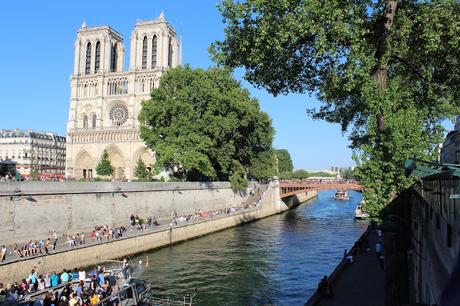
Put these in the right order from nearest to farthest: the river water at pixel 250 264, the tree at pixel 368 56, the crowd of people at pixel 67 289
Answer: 1. the tree at pixel 368 56
2. the crowd of people at pixel 67 289
3. the river water at pixel 250 264

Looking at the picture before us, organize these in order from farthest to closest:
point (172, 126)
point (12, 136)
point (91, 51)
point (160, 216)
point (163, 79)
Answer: point (12, 136), point (91, 51), point (163, 79), point (172, 126), point (160, 216)

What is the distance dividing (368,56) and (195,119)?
120 feet

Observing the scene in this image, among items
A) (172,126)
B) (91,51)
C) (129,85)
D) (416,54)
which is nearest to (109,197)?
(172,126)

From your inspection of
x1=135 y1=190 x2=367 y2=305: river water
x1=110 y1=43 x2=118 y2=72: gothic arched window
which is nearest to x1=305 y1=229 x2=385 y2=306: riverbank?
x1=135 y1=190 x2=367 y2=305: river water

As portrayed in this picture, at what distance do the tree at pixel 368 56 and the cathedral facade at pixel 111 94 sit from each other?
228 ft

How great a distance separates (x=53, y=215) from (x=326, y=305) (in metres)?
18.6

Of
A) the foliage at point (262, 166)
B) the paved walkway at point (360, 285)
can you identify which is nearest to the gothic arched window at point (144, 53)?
the foliage at point (262, 166)

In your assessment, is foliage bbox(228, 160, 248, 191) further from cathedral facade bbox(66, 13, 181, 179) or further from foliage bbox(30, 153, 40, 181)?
cathedral facade bbox(66, 13, 181, 179)

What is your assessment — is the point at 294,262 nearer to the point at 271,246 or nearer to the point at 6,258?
the point at 271,246

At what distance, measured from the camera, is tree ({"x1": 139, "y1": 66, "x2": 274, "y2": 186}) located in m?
44.9

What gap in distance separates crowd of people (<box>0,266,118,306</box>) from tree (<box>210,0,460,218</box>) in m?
9.69

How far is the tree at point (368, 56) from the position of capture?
1104cm

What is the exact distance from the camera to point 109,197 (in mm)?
35250

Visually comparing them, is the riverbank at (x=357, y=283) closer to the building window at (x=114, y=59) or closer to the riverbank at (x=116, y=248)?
the riverbank at (x=116, y=248)
